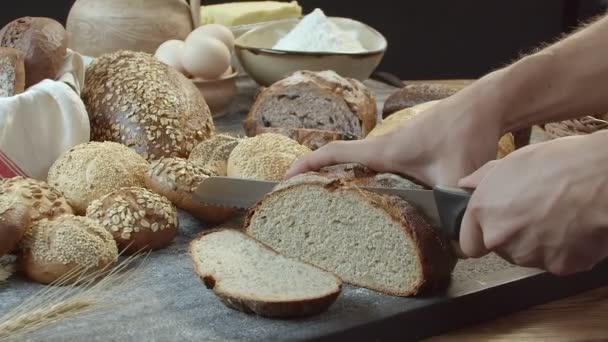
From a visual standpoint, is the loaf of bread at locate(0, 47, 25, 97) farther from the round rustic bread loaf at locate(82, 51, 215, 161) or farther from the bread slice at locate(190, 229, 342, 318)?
the bread slice at locate(190, 229, 342, 318)

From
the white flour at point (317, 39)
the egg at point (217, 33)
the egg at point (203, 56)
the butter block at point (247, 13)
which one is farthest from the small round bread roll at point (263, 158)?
the butter block at point (247, 13)

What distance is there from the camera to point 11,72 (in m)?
2.08

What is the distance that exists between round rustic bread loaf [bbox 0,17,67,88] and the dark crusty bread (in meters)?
0.99

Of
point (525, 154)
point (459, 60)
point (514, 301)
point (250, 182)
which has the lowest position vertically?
point (459, 60)

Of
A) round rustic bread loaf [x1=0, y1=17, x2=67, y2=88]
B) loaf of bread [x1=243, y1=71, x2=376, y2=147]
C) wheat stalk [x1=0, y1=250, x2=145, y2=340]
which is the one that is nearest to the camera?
wheat stalk [x1=0, y1=250, x2=145, y2=340]

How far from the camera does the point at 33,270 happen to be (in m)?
1.67

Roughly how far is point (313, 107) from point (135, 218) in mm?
922

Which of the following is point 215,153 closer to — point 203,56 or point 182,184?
point 182,184

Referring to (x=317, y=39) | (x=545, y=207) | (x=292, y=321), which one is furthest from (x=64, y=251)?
(x=317, y=39)

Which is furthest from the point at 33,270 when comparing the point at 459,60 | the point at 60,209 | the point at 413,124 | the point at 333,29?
the point at 459,60

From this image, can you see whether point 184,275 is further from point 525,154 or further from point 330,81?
point 330,81

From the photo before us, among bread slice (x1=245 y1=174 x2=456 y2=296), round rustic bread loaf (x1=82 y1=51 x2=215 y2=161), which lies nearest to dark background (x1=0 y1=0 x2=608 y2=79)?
round rustic bread loaf (x1=82 y1=51 x2=215 y2=161)

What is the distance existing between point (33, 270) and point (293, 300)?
50cm

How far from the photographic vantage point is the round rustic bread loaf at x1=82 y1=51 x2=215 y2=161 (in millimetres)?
2258
